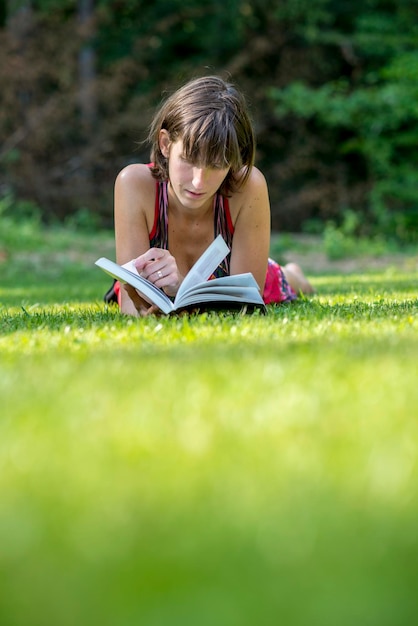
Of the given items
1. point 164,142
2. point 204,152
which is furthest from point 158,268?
point 164,142

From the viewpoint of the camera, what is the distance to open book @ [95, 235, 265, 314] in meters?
3.81

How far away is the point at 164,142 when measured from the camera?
432cm

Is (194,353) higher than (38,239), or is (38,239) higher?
(194,353)

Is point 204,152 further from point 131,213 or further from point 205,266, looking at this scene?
point 131,213

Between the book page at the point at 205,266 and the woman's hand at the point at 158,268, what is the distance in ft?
0.48

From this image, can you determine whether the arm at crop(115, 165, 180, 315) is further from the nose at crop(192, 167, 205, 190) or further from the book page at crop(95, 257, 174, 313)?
the nose at crop(192, 167, 205, 190)

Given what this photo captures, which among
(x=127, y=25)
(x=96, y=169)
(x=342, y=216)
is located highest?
(x=127, y=25)

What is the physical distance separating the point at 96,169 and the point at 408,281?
12.7 meters

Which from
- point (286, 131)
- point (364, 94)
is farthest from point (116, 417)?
point (286, 131)

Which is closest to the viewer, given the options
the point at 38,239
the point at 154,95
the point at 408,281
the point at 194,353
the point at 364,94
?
the point at 194,353

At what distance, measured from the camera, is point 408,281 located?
24.3 feet

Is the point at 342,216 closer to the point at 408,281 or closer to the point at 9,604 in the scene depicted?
the point at 408,281

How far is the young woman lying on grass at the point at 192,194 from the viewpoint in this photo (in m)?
4.04

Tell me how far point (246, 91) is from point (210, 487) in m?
16.8
